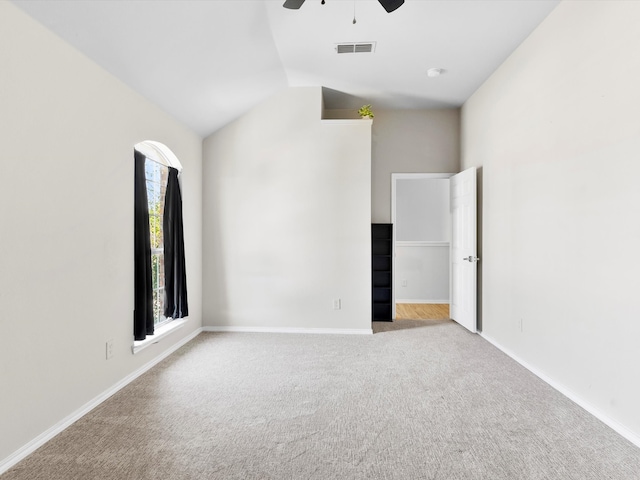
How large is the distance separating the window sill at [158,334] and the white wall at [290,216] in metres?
0.69

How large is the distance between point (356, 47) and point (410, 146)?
1902 millimetres

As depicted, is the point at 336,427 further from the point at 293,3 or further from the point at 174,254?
the point at 293,3

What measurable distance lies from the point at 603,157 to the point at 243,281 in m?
3.59

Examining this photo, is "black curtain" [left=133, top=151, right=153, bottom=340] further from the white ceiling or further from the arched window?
the white ceiling

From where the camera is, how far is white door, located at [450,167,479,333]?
4.09 meters

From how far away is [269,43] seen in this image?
3.23 metres

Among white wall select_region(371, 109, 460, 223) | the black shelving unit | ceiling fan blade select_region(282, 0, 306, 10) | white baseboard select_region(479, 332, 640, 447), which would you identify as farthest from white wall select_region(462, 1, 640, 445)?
ceiling fan blade select_region(282, 0, 306, 10)

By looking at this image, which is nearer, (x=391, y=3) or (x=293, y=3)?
(x=391, y=3)

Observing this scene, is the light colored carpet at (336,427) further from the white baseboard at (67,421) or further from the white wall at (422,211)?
the white wall at (422,211)

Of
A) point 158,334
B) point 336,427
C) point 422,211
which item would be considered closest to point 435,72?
point 422,211

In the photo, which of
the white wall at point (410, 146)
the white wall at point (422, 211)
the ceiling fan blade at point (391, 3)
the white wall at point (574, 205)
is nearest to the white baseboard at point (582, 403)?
the white wall at point (574, 205)

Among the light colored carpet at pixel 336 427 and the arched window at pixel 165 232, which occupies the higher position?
the arched window at pixel 165 232

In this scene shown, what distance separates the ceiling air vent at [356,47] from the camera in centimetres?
324

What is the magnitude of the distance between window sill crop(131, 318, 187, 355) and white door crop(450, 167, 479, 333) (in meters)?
3.32
